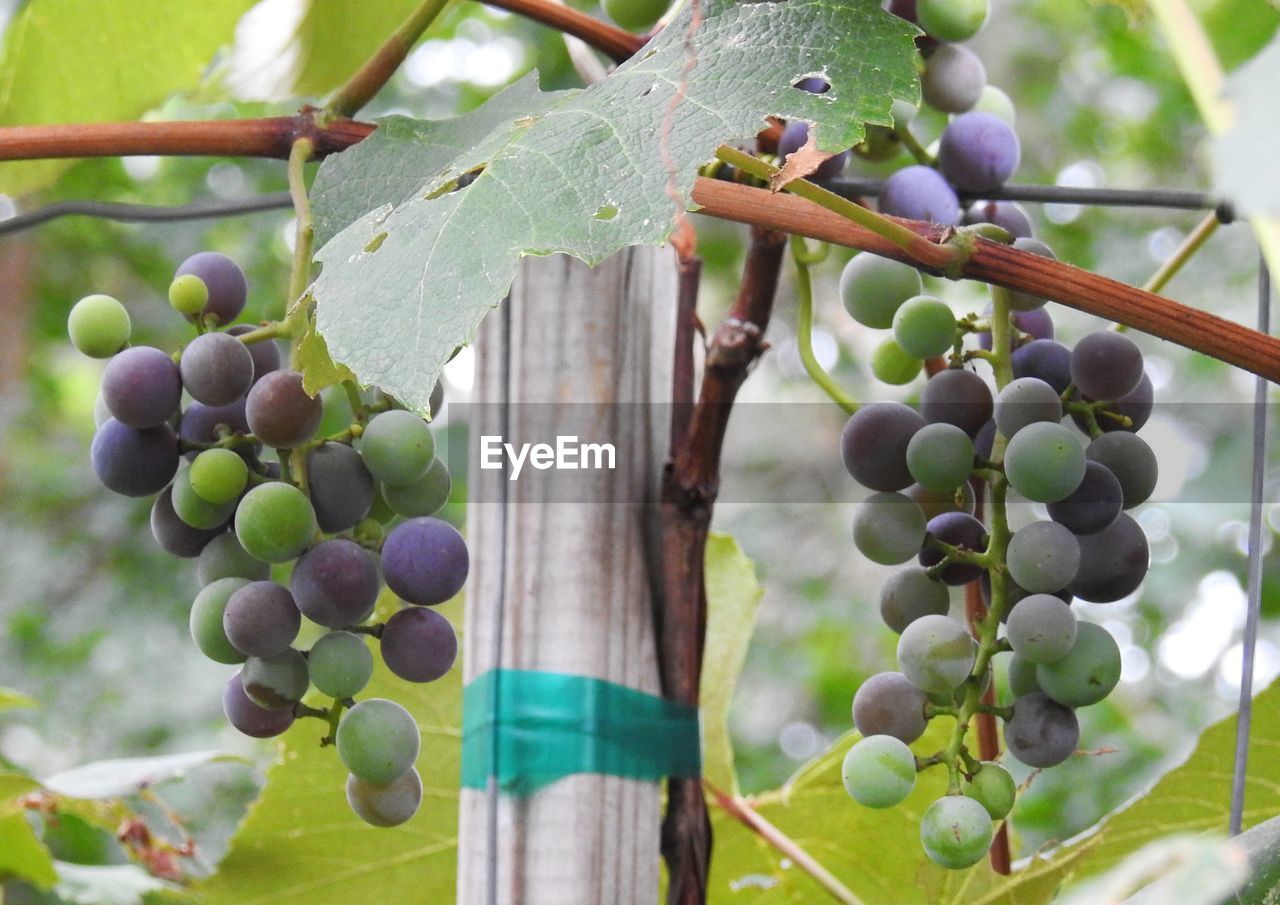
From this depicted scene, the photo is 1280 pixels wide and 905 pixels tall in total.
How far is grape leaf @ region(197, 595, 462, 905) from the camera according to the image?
0.89 metres

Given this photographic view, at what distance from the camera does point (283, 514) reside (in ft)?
1.88

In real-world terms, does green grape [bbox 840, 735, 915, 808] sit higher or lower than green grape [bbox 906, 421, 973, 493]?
lower

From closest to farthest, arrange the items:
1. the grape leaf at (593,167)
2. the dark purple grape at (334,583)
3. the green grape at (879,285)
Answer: the grape leaf at (593,167)
the dark purple grape at (334,583)
the green grape at (879,285)

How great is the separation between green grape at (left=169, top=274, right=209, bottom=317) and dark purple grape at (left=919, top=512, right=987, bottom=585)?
14.0 inches

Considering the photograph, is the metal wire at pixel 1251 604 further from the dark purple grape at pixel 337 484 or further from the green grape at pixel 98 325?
the green grape at pixel 98 325

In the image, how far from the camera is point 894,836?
2.97ft

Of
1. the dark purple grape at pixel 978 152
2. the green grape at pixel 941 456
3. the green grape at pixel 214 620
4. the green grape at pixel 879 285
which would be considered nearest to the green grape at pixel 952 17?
the dark purple grape at pixel 978 152

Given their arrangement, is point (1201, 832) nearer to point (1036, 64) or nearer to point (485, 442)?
point (485, 442)

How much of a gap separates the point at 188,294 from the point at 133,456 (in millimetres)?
78

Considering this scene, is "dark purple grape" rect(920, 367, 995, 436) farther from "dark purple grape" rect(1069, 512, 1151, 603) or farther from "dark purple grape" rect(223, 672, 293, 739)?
"dark purple grape" rect(223, 672, 293, 739)

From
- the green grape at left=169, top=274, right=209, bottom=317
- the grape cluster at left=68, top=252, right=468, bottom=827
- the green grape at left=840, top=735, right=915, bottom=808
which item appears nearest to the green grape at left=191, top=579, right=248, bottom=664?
the grape cluster at left=68, top=252, right=468, bottom=827

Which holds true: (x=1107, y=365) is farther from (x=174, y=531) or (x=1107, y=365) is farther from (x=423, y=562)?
(x=174, y=531)

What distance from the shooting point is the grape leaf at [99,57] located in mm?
850

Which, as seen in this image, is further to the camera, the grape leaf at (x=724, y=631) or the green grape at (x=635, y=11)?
the grape leaf at (x=724, y=631)
